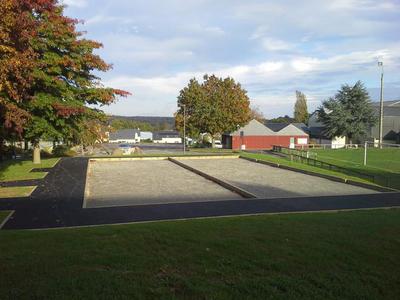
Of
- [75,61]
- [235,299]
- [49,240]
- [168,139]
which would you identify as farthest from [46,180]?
[168,139]

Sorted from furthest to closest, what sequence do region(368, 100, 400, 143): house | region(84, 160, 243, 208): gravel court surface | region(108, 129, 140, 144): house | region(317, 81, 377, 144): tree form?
region(108, 129, 140, 144): house → region(368, 100, 400, 143): house → region(317, 81, 377, 144): tree → region(84, 160, 243, 208): gravel court surface

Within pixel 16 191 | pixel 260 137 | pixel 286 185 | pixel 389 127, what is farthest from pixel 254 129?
pixel 16 191

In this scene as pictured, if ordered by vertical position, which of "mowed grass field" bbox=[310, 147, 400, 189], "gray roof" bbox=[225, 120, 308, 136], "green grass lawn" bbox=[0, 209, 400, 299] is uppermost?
"gray roof" bbox=[225, 120, 308, 136]

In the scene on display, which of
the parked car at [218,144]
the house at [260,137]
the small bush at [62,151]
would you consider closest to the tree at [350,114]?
the house at [260,137]

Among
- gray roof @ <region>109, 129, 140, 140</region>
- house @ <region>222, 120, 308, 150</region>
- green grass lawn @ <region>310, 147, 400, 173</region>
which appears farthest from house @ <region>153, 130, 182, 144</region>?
green grass lawn @ <region>310, 147, 400, 173</region>

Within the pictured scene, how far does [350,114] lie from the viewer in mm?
74250

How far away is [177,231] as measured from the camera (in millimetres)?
8641

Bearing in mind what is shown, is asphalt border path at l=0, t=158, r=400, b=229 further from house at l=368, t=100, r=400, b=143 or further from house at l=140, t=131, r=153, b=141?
house at l=140, t=131, r=153, b=141

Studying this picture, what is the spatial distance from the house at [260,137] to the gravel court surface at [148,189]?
45.5m

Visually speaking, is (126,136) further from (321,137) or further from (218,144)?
(321,137)

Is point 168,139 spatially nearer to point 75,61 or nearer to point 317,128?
point 317,128

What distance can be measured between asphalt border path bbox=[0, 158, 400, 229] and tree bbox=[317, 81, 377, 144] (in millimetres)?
56838

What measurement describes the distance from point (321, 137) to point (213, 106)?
27415 millimetres

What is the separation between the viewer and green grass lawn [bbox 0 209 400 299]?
4.96 meters
